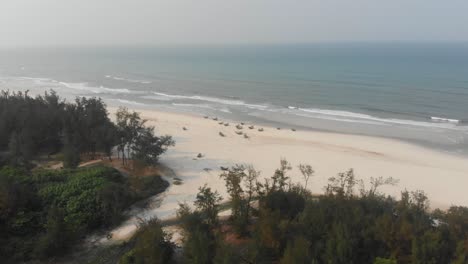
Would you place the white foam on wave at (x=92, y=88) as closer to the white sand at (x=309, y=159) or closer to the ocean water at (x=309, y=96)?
the ocean water at (x=309, y=96)

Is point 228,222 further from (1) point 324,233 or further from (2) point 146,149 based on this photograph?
(2) point 146,149

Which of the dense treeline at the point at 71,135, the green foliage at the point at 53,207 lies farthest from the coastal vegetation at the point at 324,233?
the dense treeline at the point at 71,135

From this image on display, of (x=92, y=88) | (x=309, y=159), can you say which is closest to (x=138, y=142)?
(x=309, y=159)

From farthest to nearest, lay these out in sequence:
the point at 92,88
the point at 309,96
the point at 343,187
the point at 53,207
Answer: the point at 92,88, the point at 309,96, the point at 343,187, the point at 53,207

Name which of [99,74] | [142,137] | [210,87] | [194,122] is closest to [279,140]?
[194,122]

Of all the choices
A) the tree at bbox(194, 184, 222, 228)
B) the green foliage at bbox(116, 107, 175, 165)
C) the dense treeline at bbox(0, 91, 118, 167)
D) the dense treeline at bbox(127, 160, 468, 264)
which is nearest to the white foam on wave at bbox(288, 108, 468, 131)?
the green foliage at bbox(116, 107, 175, 165)

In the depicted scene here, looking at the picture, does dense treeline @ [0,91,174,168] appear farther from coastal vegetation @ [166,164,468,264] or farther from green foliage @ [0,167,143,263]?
coastal vegetation @ [166,164,468,264]
